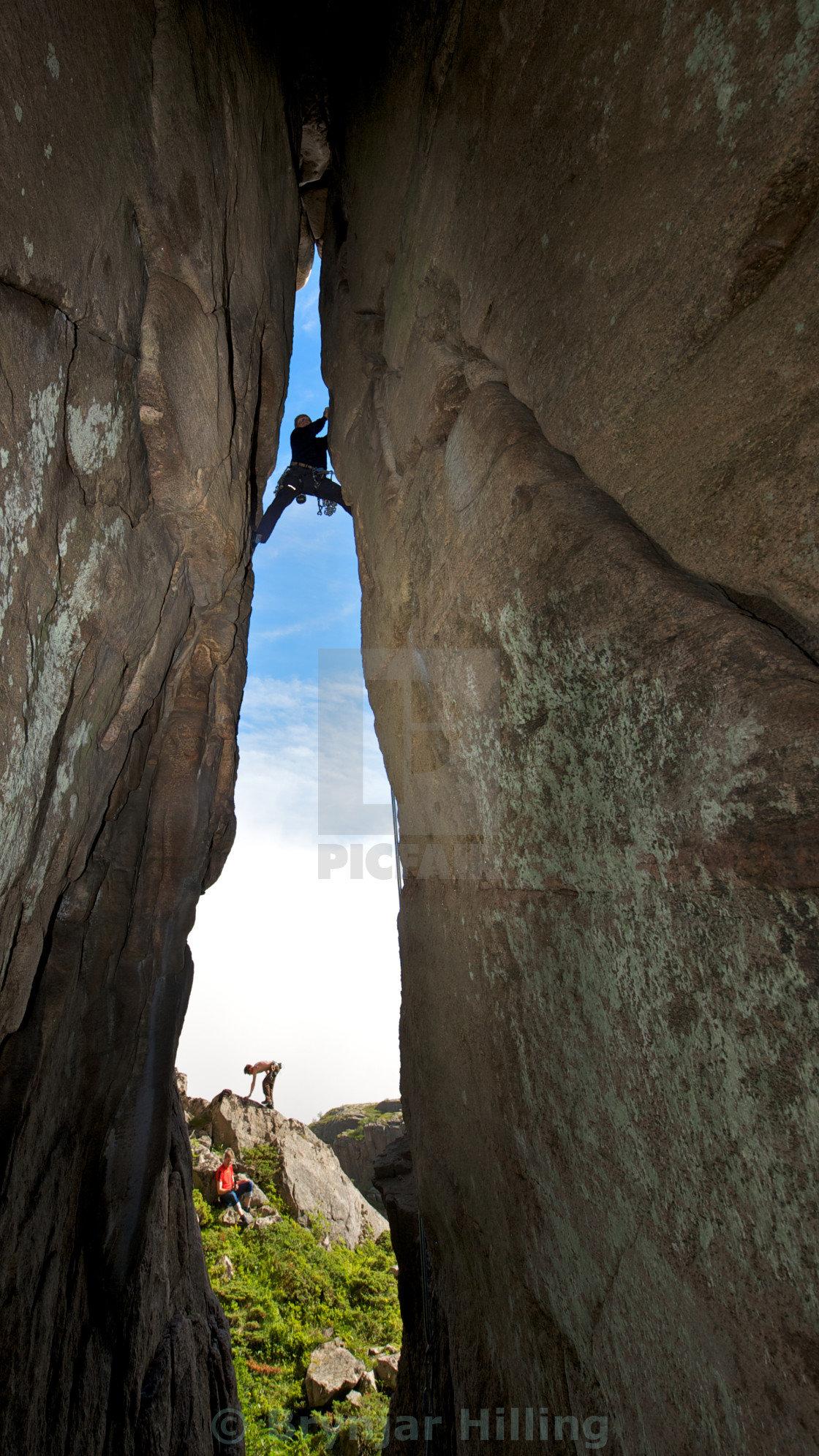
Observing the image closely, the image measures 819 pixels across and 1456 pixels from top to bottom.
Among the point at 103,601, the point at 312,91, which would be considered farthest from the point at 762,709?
the point at 312,91

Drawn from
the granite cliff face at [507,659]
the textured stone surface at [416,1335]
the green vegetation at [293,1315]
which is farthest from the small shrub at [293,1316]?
the textured stone surface at [416,1335]

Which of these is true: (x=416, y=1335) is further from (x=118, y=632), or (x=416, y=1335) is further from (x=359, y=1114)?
(x=359, y=1114)

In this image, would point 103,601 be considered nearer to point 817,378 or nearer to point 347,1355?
point 817,378

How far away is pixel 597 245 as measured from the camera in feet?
9.35

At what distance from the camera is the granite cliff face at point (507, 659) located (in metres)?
1.99

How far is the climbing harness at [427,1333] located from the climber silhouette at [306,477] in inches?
328

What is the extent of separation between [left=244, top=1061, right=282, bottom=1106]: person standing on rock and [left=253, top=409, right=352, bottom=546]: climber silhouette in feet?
42.1

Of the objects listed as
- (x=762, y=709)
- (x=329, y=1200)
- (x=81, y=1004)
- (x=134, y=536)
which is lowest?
(x=329, y=1200)

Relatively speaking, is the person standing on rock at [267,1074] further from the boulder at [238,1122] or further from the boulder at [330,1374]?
the boulder at [330,1374]

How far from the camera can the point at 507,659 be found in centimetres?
314

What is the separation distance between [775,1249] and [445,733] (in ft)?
8.73

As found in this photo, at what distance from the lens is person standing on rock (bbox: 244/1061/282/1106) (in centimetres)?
1545

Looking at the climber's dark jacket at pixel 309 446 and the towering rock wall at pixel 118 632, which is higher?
the climber's dark jacket at pixel 309 446

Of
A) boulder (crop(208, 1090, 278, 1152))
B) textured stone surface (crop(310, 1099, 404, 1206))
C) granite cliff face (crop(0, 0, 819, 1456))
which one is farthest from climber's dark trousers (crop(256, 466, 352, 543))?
textured stone surface (crop(310, 1099, 404, 1206))
